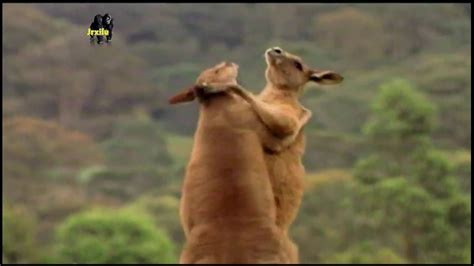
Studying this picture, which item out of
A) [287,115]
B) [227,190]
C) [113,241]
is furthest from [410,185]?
[227,190]

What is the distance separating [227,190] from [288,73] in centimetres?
74

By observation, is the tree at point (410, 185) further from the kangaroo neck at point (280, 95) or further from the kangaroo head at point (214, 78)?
the kangaroo head at point (214, 78)

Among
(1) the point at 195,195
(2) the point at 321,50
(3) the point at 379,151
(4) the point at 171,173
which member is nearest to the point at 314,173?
(4) the point at 171,173

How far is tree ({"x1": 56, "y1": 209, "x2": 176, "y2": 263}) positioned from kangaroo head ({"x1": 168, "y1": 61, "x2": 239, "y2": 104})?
865 inches

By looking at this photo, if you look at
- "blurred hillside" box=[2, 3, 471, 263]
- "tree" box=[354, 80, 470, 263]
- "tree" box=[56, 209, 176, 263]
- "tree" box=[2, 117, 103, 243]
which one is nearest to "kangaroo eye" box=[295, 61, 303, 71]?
"blurred hillside" box=[2, 3, 471, 263]

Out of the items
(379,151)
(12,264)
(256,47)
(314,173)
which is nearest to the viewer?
(12,264)

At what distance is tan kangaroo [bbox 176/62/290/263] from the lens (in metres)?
4.57

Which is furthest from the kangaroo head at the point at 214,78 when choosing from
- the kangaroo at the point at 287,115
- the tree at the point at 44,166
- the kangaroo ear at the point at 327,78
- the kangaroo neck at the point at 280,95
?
the tree at the point at 44,166

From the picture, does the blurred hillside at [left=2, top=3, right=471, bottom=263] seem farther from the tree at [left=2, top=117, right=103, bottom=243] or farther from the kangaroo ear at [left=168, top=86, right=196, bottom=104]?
the kangaroo ear at [left=168, top=86, right=196, bottom=104]

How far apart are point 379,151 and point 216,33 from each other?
26.6 m

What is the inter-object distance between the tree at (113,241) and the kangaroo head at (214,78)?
2197cm

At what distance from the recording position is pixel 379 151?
34469 mm

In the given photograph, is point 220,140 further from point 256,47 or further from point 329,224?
point 256,47

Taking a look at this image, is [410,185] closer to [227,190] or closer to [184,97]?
[184,97]
